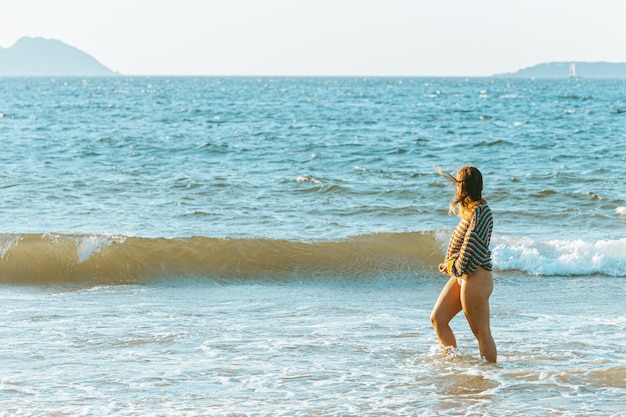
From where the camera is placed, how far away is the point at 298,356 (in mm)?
7094

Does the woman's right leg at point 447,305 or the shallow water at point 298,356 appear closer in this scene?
the shallow water at point 298,356

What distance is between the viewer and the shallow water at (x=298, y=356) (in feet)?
19.6

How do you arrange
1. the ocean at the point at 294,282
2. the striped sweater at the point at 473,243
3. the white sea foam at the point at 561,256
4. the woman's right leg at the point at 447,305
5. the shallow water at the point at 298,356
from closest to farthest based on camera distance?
the shallow water at the point at 298,356, the ocean at the point at 294,282, the striped sweater at the point at 473,243, the woman's right leg at the point at 447,305, the white sea foam at the point at 561,256

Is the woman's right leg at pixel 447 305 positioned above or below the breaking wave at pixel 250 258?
above

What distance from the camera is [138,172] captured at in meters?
20.5

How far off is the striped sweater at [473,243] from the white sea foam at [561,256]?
5.21m

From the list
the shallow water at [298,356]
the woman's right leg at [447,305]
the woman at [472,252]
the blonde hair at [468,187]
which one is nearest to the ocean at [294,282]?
the shallow water at [298,356]

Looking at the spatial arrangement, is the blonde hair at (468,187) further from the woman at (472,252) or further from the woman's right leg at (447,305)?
the woman's right leg at (447,305)

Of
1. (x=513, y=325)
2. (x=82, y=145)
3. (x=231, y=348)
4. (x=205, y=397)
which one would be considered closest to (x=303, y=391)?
(x=205, y=397)

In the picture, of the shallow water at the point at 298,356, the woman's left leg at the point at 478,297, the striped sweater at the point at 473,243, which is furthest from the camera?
the woman's left leg at the point at 478,297

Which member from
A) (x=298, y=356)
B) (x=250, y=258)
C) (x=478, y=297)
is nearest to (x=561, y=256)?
(x=250, y=258)

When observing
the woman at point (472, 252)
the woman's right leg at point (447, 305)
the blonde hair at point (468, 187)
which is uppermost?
the blonde hair at point (468, 187)

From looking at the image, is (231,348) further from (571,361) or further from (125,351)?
(571,361)

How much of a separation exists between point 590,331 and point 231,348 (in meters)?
3.22
